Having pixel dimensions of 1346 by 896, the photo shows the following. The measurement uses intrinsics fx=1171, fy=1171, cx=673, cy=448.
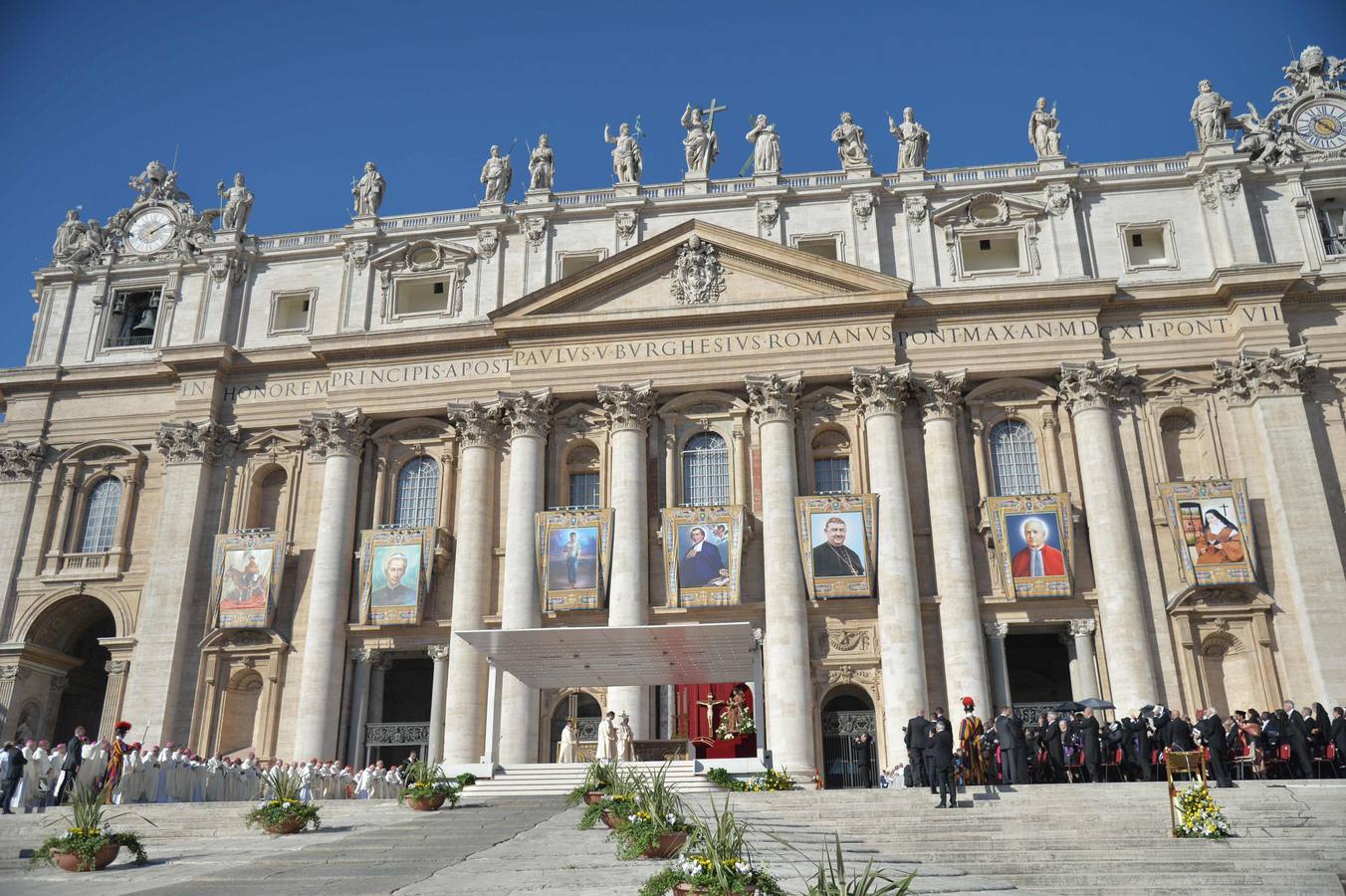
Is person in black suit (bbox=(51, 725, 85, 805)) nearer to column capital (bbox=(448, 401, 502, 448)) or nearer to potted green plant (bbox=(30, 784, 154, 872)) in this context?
potted green plant (bbox=(30, 784, 154, 872))

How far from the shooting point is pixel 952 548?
33.2 meters

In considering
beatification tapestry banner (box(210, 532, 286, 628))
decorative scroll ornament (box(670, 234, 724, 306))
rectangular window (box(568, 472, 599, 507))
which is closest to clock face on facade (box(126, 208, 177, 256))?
beatification tapestry banner (box(210, 532, 286, 628))

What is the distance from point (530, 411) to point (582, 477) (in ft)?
9.13

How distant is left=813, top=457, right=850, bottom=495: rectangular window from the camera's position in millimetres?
35812

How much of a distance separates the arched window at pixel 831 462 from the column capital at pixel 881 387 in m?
1.45

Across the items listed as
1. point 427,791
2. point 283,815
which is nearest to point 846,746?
point 427,791

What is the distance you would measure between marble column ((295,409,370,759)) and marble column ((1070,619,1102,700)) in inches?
822

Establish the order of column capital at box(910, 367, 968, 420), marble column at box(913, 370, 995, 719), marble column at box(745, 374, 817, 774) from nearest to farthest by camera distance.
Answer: marble column at box(745, 374, 817, 774) < marble column at box(913, 370, 995, 719) < column capital at box(910, 367, 968, 420)

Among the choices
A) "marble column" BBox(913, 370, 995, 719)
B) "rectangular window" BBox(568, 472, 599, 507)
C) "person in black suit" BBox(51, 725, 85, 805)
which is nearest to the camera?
"person in black suit" BBox(51, 725, 85, 805)

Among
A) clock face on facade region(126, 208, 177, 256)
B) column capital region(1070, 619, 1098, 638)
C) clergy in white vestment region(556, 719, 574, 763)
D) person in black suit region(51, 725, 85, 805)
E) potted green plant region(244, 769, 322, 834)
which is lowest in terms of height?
potted green plant region(244, 769, 322, 834)

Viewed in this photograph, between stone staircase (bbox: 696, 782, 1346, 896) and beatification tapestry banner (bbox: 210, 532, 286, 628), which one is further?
beatification tapestry banner (bbox: 210, 532, 286, 628)

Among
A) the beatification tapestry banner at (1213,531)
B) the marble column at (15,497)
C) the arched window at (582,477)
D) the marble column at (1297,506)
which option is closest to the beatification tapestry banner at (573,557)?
the arched window at (582,477)

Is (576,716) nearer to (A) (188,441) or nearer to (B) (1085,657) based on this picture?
(B) (1085,657)

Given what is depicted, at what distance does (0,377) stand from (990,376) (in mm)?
32562
